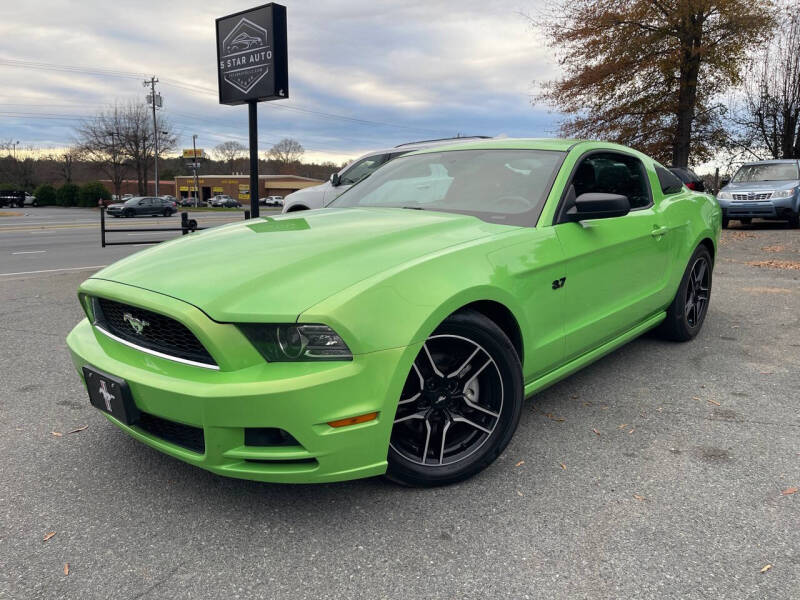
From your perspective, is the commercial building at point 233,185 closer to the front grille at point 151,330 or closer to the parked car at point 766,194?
the parked car at point 766,194

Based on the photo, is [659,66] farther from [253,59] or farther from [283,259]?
[283,259]

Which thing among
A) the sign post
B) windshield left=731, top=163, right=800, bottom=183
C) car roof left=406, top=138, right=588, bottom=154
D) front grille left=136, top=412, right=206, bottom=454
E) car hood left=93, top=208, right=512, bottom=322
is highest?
the sign post

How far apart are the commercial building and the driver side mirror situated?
92.9 metres

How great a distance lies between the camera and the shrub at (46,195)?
58.7m

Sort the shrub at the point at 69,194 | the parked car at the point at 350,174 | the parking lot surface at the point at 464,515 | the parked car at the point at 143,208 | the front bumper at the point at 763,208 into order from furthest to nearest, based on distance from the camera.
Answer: the shrub at the point at 69,194 < the parked car at the point at 143,208 < the front bumper at the point at 763,208 < the parked car at the point at 350,174 < the parking lot surface at the point at 464,515

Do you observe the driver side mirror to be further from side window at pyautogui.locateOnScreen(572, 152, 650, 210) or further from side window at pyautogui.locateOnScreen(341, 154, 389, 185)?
side window at pyautogui.locateOnScreen(341, 154, 389, 185)

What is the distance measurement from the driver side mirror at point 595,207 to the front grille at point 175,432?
203 cm

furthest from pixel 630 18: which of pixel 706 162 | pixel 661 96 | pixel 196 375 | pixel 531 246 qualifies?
pixel 196 375

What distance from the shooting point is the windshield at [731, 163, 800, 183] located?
14.8 m

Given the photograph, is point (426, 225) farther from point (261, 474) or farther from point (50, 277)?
point (50, 277)

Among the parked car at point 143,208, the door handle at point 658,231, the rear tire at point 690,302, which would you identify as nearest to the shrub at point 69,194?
the parked car at point 143,208

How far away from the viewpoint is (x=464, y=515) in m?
2.29

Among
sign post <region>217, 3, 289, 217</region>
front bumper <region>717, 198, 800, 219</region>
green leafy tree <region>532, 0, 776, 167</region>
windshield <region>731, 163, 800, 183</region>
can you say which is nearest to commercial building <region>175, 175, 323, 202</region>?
green leafy tree <region>532, 0, 776, 167</region>

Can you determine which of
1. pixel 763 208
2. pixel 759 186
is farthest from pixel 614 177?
pixel 759 186
